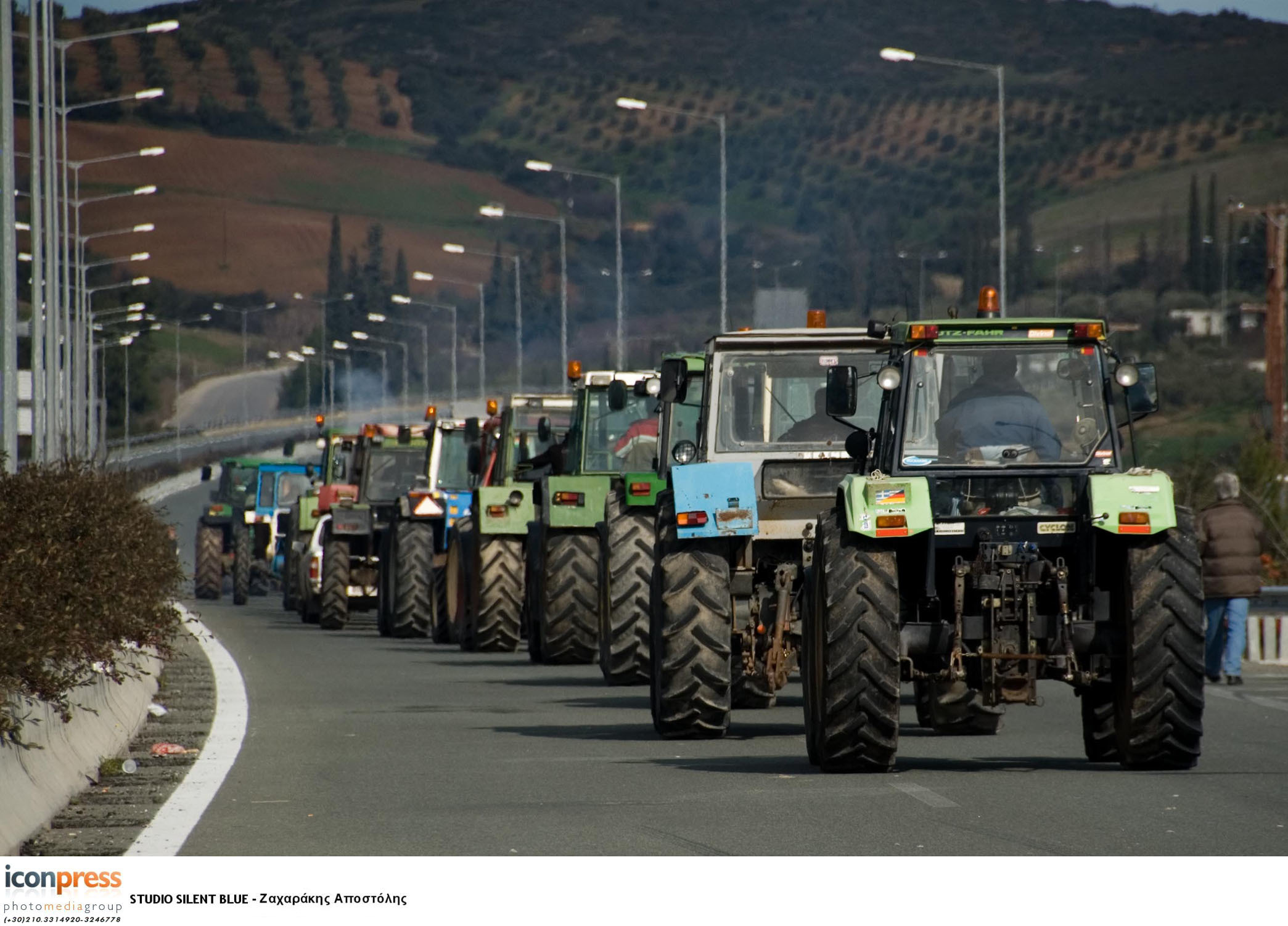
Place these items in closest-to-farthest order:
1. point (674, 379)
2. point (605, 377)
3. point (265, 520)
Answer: point (674, 379) < point (605, 377) < point (265, 520)

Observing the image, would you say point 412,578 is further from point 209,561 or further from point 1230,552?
point 209,561

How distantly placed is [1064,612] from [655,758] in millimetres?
2710

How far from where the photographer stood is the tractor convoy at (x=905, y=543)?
1404 cm

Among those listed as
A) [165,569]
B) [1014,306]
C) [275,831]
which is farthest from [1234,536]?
[1014,306]

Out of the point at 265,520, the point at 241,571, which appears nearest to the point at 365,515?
the point at 241,571

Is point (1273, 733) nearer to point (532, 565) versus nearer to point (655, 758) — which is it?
point (655, 758)

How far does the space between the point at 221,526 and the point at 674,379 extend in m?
39.8

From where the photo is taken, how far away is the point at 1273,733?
17688mm

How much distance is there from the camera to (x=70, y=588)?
17.0 m

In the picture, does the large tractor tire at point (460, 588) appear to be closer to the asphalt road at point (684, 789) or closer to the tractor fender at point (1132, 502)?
the asphalt road at point (684, 789)

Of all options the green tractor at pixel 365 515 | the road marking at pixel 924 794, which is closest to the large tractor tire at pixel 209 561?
the green tractor at pixel 365 515

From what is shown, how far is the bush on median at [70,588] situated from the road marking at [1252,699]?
25.9 ft

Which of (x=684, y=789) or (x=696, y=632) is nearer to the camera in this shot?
(x=684, y=789)

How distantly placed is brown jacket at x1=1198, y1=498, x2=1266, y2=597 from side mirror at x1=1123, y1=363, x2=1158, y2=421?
31.5 feet
